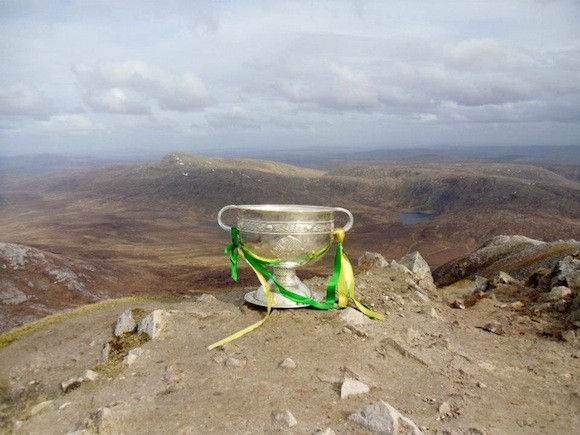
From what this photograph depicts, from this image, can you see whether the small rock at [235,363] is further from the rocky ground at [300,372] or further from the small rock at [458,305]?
the small rock at [458,305]

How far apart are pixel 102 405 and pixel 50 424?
1.33 ft

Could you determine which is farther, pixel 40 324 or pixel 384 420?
pixel 40 324

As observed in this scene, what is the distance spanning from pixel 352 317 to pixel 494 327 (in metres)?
2.21

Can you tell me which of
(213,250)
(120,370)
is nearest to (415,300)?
(120,370)

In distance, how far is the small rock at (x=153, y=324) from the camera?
18.1 ft

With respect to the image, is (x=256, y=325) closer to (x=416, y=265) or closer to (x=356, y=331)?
(x=356, y=331)

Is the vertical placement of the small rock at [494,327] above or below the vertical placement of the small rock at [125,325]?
below

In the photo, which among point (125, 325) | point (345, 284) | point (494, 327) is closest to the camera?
point (125, 325)

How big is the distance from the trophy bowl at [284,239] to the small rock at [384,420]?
2.27 meters

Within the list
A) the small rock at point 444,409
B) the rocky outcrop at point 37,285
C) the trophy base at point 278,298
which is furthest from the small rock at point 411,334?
the rocky outcrop at point 37,285

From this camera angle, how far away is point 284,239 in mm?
5750

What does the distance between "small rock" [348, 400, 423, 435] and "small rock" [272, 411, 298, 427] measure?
444 mm

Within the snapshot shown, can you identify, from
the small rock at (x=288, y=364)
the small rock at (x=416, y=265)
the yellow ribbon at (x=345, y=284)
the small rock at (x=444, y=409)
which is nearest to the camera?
the small rock at (x=444, y=409)

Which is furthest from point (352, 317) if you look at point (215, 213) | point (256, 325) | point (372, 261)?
point (215, 213)
